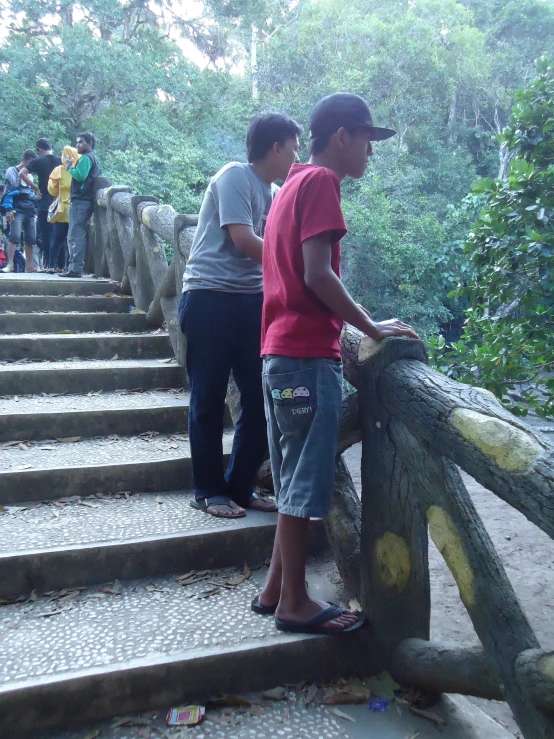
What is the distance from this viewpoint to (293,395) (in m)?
1.96

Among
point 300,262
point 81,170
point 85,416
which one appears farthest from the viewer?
point 81,170

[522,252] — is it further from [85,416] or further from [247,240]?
[85,416]

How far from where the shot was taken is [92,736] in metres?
1.81

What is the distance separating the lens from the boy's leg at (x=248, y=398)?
2.80 metres

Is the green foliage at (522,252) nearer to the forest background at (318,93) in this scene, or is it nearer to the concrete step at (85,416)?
the concrete step at (85,416)

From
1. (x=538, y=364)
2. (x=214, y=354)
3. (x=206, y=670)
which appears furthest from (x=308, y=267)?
(x=538, y=364)

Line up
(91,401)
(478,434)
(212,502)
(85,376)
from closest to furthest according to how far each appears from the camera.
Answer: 1. (478,434)
2. (212,502)
3. (91,401)
4. (85,376)

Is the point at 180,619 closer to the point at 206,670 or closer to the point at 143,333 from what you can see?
the point at 206,670

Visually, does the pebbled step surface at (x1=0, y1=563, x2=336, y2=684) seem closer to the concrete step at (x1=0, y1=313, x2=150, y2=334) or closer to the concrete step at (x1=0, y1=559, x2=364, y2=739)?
the concrete step at (x1=0, y1=559, x2=364, y2=739)

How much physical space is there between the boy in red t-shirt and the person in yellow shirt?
6077 millimetres

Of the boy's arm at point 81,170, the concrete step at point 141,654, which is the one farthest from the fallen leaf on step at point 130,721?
the boy's arm at point 81,170

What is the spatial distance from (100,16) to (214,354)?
18224 mm

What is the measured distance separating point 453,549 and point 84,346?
3496mm

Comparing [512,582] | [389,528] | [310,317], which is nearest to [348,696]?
[389,528]
